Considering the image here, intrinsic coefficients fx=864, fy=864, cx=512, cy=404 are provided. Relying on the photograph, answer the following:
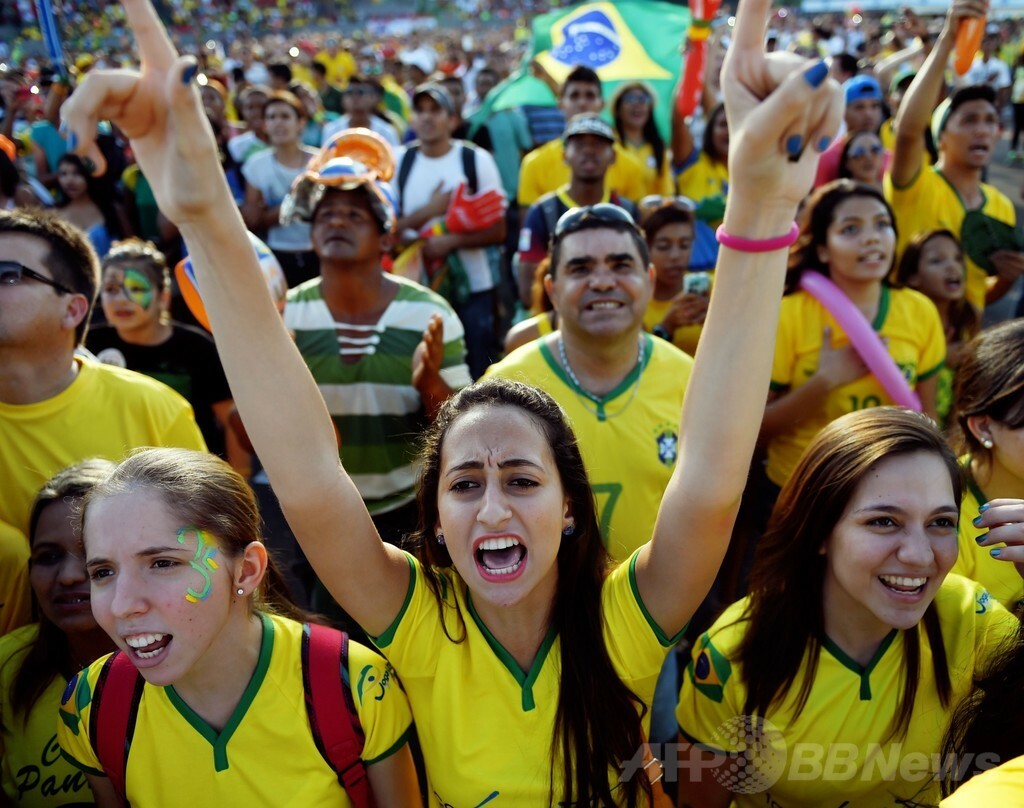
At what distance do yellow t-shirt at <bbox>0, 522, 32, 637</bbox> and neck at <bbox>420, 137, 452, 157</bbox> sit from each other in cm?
392

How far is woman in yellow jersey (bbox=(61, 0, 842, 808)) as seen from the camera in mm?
1439

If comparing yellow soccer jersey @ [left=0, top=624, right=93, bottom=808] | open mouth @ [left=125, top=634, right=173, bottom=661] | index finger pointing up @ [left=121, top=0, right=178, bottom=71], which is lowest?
yellow soccer jersey @ [left=0, top=624, right=93, bottom=808]

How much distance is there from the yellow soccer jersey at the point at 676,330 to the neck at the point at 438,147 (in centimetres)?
220

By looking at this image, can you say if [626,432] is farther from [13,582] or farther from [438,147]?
[438,147]

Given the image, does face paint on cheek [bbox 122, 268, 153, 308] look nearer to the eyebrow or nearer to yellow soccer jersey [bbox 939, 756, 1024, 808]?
the eyebrow

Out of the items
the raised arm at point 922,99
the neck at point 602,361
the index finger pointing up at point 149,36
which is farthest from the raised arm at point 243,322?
the raised arm at point 922,99

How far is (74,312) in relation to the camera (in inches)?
97.4

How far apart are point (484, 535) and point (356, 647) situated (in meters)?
0.43

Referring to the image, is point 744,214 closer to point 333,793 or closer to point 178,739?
point 333,793

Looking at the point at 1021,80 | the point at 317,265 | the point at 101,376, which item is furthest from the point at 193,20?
the point at 101,376

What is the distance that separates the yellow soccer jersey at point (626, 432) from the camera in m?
2.46

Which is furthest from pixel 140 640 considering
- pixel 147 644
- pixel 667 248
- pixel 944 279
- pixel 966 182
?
pixel 966 182

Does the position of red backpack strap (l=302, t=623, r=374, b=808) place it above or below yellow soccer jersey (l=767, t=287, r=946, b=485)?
below
